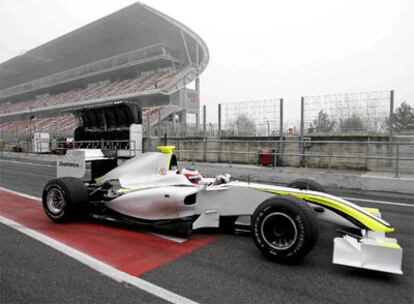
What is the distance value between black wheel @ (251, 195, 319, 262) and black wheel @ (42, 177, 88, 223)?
275cm

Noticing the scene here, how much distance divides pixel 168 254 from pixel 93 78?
51851 millimetres

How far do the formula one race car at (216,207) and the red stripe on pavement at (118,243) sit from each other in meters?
0.17

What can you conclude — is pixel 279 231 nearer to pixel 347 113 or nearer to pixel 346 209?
pixel 346 209

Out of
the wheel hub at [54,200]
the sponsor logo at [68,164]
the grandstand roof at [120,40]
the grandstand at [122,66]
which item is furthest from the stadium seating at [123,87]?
the wheel hub at [54,200]

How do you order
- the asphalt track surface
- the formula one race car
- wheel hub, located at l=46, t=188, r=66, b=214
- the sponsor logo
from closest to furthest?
the asphalt track surface, the formula one race car, wheel hub, located at l=46, t=188, r=66, b=214, the sponsor logo

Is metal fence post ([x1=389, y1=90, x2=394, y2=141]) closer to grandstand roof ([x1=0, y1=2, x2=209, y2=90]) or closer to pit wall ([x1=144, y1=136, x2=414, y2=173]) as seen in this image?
pit wall ([x1=144, y1=136, x2=414, y2=173])

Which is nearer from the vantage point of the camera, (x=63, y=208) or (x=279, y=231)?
(x=279, y=231)

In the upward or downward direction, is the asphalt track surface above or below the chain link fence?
below

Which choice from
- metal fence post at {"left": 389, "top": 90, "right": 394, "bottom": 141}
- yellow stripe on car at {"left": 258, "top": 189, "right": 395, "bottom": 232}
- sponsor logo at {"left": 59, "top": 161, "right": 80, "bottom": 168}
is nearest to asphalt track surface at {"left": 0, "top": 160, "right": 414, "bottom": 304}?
yellow stripe on car at {"left": 258, "top": 189, "right": 395, "bottom": 232}

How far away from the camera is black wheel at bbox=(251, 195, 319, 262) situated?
285 cm

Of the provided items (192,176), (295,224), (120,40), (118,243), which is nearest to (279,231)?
(295,224)

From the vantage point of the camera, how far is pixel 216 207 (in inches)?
151

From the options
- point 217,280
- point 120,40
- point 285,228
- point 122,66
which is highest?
point 120,40

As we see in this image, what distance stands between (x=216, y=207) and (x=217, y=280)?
3.93 ft
